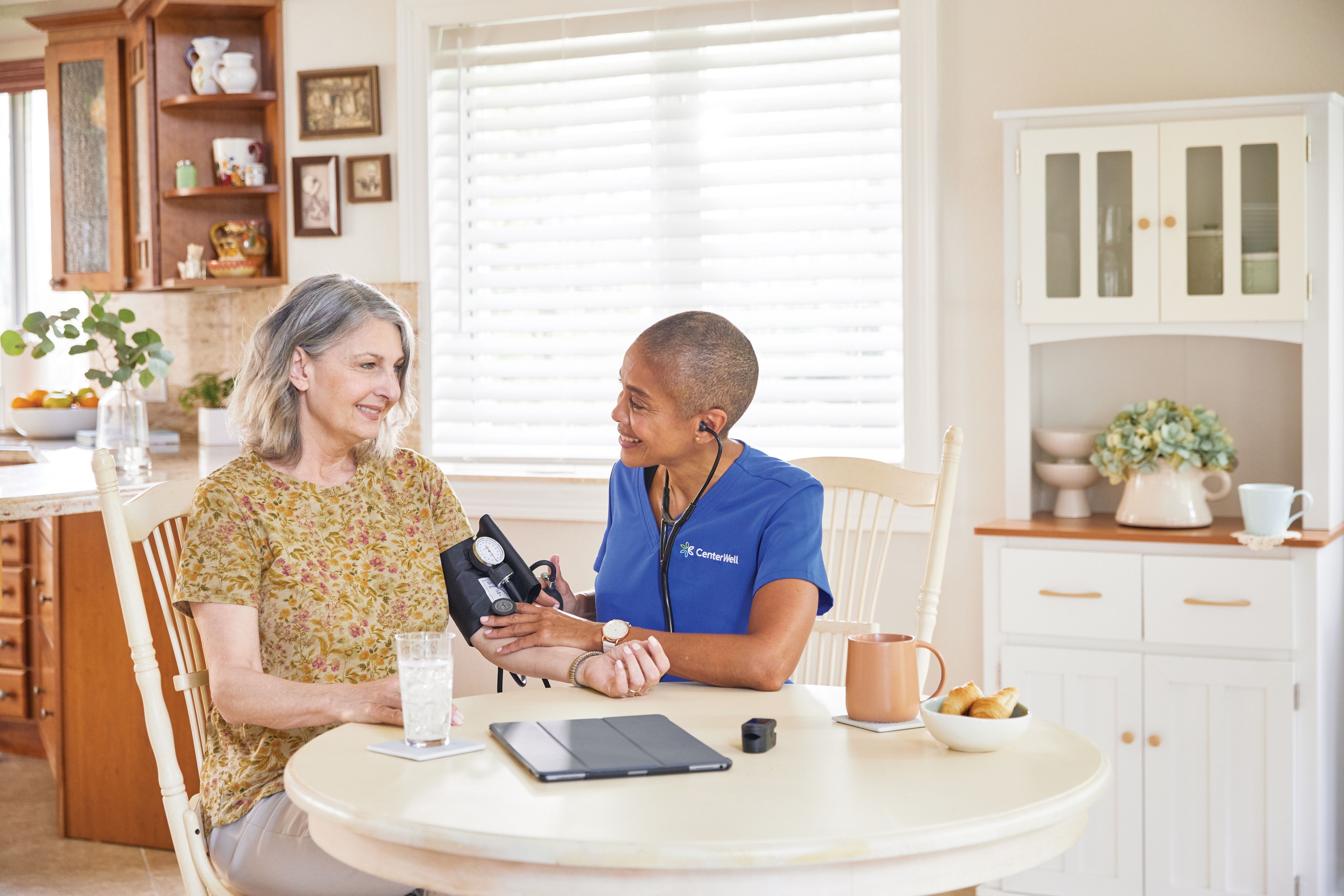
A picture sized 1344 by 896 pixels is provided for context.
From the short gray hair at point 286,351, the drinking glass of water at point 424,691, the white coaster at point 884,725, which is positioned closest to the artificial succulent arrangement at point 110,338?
the short gray hair at point 286,351

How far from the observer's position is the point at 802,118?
325 centimetres

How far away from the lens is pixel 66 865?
2.96m

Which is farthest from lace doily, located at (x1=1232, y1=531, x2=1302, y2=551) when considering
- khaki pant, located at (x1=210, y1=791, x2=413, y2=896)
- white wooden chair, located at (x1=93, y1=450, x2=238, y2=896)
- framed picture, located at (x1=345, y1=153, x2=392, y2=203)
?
framed picture, located at (x1=345, y1=153, x2=392, y2=203)

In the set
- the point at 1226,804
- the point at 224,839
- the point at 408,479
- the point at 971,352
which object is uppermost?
the point at 971,352

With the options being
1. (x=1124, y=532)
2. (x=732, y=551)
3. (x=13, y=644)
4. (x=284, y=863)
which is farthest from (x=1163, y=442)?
(x=13, y=644)

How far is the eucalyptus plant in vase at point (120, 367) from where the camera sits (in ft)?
10.8

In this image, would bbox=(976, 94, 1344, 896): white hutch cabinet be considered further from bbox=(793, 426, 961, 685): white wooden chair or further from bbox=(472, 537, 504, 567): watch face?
bbox=(472, 537, 504, 567): watch face

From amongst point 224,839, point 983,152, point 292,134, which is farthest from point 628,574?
point 292,134

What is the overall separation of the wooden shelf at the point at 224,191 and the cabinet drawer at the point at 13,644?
141cm

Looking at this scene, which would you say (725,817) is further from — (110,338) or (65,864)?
(110,338)

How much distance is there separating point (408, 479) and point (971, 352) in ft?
5.72

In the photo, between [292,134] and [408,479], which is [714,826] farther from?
[292,134]

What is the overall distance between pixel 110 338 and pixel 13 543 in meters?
0.68

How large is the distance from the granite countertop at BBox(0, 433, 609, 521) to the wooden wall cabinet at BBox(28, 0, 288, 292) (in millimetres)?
584
